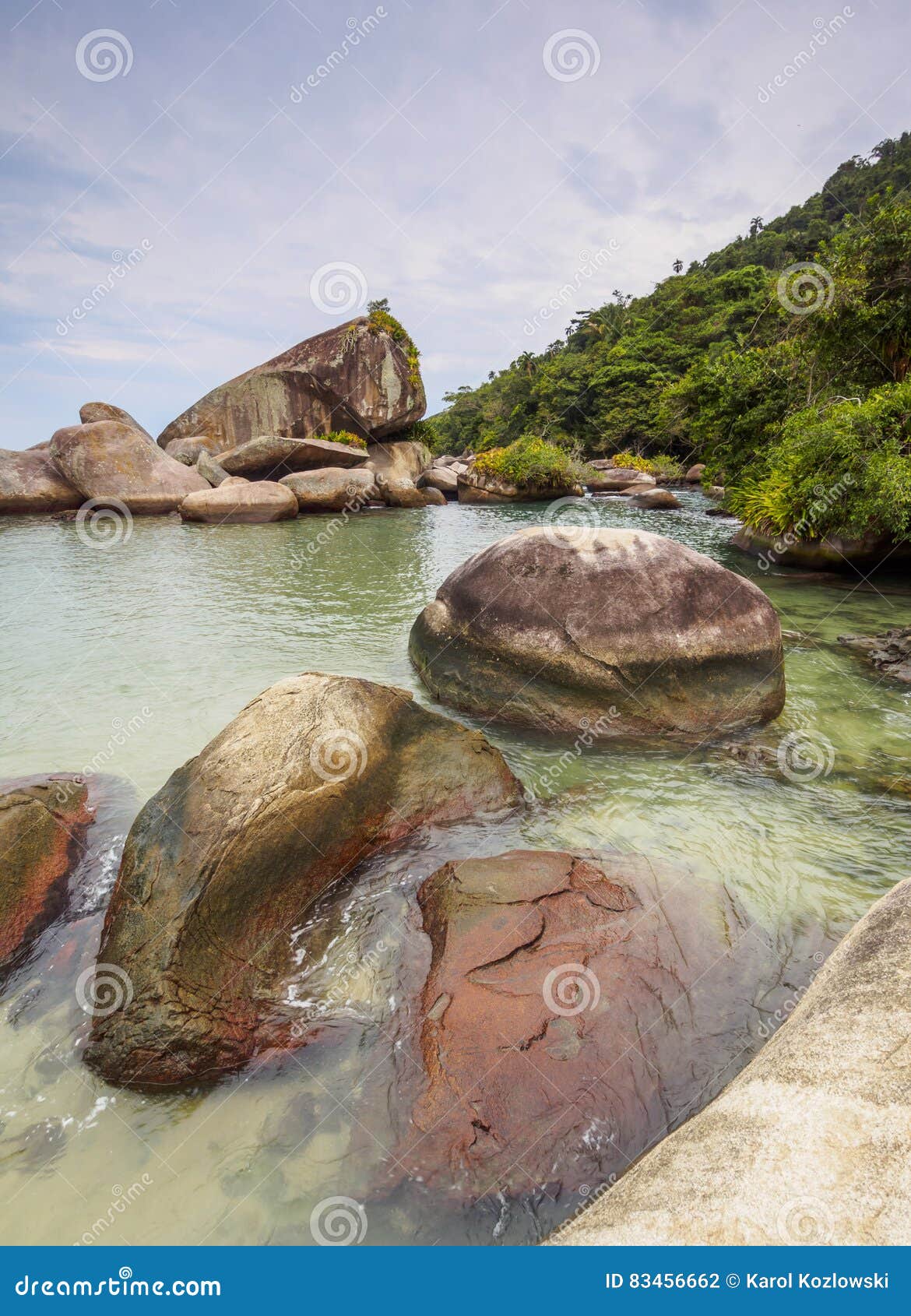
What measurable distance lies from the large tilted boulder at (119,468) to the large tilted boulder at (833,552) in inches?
761

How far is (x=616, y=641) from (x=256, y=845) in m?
3.45

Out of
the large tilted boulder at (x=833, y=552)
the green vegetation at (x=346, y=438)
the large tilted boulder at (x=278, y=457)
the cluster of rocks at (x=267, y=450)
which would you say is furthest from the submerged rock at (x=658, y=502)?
the green vegetation at (x=346, y=438)

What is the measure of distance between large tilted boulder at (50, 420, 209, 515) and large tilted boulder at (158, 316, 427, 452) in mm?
7035

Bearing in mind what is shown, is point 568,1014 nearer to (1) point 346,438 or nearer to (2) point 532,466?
(2) point 532,466

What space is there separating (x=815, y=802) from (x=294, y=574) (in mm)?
10698

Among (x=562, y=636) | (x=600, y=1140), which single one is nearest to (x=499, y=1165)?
(x=600, y=1140)

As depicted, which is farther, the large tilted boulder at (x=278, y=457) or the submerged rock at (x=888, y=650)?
the large tilted boulder at (x=278, y=457)

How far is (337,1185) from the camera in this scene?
220cm

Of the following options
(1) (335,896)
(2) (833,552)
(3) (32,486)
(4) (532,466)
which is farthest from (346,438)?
(1) (335,896)

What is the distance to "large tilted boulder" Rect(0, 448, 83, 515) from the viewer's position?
21969mm

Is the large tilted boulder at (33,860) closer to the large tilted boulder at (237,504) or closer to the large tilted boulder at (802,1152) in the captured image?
the large tilted boulder at (802,1152)

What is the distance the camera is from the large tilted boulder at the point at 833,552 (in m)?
11.4

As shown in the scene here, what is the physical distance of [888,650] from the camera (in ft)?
25.2

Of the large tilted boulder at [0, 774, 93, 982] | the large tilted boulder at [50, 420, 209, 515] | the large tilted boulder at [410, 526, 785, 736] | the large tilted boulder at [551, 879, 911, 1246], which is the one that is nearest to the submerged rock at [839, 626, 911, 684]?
the large tilted boulder at [410, 526, 785, 736]
